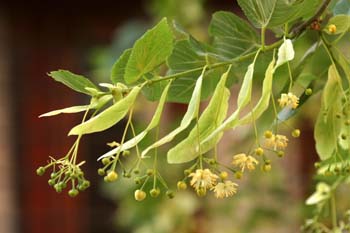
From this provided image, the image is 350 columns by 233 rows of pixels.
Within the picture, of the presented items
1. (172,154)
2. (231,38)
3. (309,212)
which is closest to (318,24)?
(231,38)

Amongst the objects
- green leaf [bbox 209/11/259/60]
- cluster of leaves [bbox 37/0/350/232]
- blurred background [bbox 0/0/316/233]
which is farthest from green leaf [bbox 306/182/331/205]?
blurred background [bbox 0/0/316/233]

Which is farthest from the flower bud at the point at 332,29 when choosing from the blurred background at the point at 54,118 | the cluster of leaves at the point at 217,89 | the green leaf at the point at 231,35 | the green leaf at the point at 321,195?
the blurred background at the point at 54,118

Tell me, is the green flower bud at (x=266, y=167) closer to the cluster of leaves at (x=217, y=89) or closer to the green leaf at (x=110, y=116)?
the cluster of leaves at (x=217, y=89)

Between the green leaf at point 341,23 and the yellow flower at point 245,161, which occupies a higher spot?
the green leaf at point 341,23

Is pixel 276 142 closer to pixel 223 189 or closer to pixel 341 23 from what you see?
pixel 223 189

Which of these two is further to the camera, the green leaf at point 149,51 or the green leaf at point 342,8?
the green leaf at point 342,8

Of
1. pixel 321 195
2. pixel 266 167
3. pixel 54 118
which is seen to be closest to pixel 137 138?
pixel 266 167

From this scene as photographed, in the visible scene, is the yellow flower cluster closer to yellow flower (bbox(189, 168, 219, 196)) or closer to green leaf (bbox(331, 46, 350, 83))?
yellow flower (bbox(189, 168, 219, 196))
